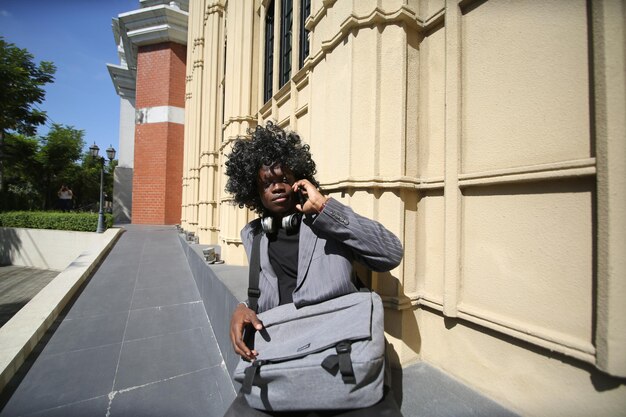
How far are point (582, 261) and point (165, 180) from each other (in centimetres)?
2259

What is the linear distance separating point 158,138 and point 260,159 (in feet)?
72.6

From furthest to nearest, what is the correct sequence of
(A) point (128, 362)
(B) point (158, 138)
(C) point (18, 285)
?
(B) point (158, 138) → (C) point (18, 285) → (A) point (128, 362)

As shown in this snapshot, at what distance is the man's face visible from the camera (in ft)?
6.18

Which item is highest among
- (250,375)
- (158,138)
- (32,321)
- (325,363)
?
(158,138)

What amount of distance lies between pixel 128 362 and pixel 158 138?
20782 millimetres

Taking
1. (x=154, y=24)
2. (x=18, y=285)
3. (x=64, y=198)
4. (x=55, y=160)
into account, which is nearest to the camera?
(x=18, y=285)

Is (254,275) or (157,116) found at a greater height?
(157,116)

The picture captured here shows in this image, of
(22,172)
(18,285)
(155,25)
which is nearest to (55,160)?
(22,172)

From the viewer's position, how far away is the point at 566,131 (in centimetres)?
152

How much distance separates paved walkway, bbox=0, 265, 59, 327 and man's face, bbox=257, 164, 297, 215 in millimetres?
9150

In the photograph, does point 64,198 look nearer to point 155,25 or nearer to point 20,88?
point 20,88

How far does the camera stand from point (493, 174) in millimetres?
1825

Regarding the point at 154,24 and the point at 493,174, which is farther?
the point at 154,24

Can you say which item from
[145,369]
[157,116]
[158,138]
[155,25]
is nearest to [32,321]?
[145,369]
